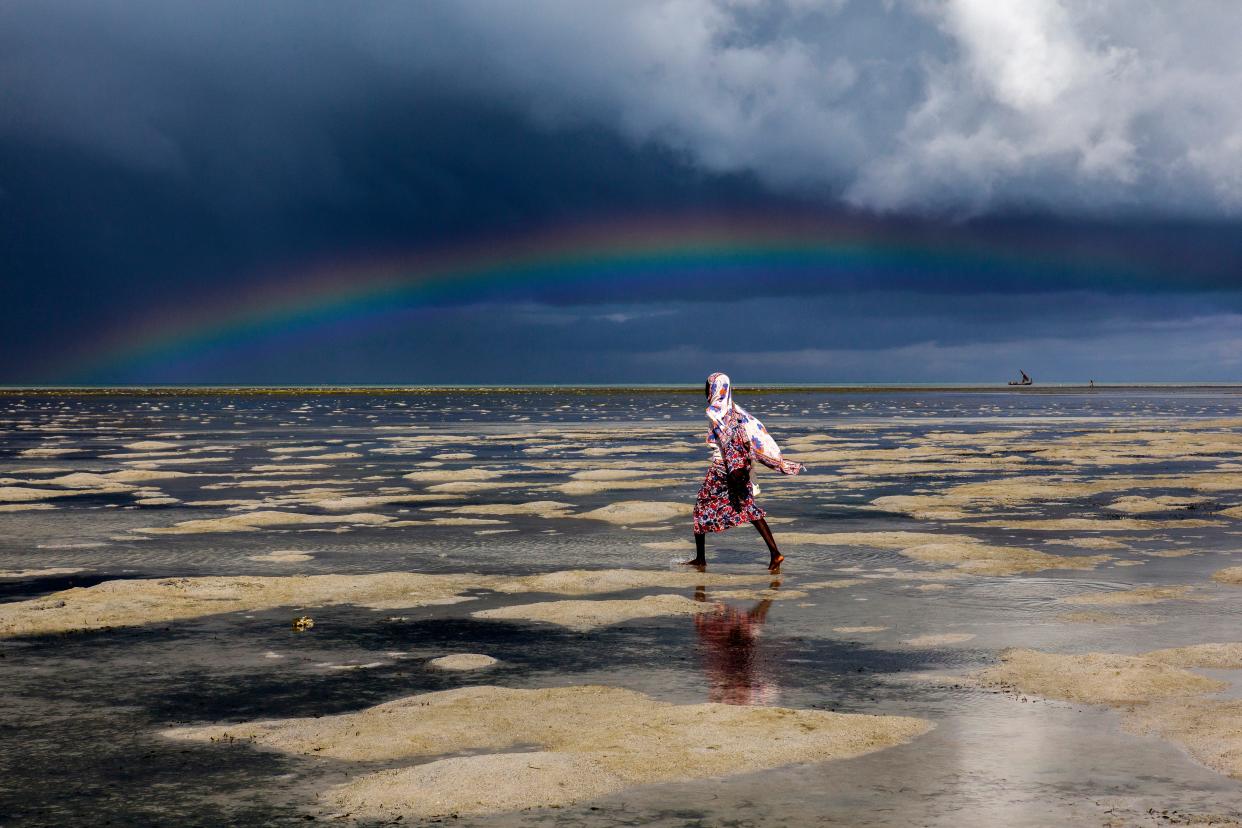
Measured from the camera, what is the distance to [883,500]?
21.9 meters

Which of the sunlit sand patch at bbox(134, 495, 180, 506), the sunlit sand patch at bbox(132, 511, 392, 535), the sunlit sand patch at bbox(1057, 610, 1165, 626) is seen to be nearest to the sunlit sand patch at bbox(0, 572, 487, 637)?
the sunlit sand patch at bbox(132, 511, 392, 535)

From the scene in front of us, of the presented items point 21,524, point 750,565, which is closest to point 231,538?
point 21,524

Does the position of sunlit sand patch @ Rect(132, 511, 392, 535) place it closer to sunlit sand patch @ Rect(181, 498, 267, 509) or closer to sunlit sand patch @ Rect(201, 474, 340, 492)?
sunlit sand patch @ Rect(181, 498, 267, 509)

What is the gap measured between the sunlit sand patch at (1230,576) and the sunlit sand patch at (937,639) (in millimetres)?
4257

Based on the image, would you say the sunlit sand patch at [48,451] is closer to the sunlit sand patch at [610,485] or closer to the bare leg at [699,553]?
the sunlit sand patch at [610,485]

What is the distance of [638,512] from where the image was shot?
65.3 feet

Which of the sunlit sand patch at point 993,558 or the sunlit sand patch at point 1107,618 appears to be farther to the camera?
the sunlit sand patch at point 993,558

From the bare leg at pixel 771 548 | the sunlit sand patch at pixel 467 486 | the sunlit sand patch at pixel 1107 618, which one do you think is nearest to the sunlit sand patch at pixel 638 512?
the sunlit sand patch at pixel 467 486

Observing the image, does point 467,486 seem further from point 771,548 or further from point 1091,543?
point 1091,543

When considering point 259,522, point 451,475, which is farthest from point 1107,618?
point 451,475

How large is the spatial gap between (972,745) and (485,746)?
9.01ft

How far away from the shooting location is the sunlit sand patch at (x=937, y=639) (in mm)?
9797

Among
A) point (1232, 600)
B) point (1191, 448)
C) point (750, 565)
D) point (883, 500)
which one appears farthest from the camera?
point (1191, 448)

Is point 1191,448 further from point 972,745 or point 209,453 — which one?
point 972,745
